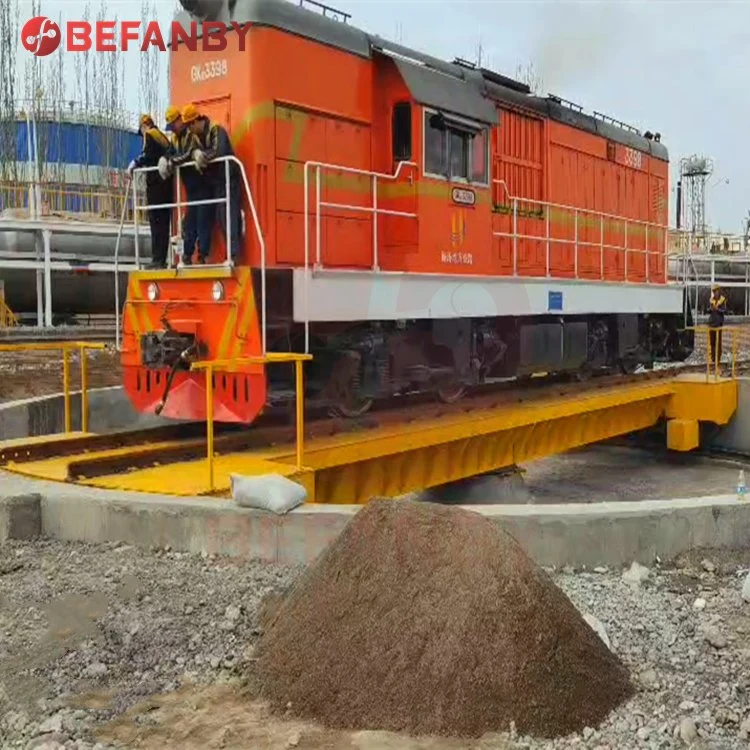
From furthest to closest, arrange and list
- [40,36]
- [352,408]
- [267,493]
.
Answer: [40,36], [352,408], [267,493]

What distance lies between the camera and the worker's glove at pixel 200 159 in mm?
7773

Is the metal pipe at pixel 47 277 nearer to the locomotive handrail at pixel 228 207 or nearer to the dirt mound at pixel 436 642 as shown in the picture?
the locomotive handrail at pixel 228 207

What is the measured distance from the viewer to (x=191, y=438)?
819 centimetres

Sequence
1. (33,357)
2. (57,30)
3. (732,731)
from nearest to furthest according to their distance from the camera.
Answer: (732,731) < (33,357) < (57,30)

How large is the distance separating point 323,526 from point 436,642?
170 centimetres

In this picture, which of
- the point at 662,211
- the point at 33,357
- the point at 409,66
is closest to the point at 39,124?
the point at 33,357

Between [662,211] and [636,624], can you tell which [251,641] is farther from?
[662,211]

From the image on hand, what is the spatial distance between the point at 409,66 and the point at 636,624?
21.0 ft

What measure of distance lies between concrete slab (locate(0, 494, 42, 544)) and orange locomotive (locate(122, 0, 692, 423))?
193cm

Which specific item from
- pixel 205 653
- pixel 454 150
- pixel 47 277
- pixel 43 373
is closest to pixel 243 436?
pixel 205 653

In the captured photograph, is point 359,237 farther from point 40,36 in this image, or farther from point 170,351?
point 40,36

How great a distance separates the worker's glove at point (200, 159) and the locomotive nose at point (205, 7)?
1430mm

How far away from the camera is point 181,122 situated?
8.12m

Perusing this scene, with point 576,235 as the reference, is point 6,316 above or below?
below
